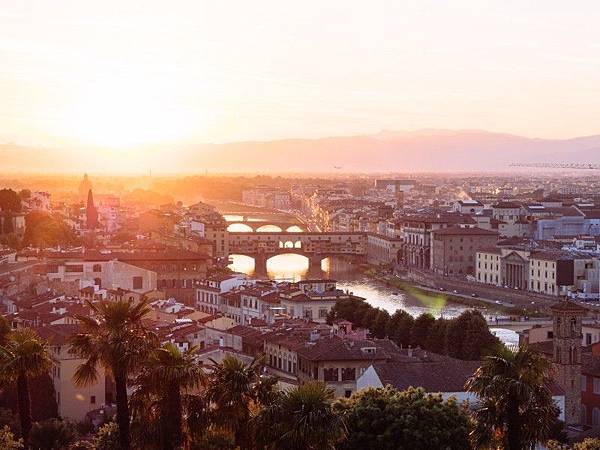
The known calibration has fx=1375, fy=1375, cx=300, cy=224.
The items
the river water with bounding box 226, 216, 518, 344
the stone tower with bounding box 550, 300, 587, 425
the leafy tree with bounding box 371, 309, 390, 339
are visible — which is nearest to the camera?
the stone tower with bounding box 550, 300, 587, 425

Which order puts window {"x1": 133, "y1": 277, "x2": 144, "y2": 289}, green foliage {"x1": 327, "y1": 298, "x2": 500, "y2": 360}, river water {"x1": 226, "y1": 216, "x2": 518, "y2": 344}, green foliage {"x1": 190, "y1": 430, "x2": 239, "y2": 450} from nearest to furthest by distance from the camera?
green foliage {"x1": 190, "y1": 430, "x2": 239, "y2": 450}, green foliage {"x1": 327, "y1": 298, "x2": 500, "y2": 360}, window {"x1": 133, "y1": 277, "x2": 144, "y2": 289}, river water {"x1": 226, "y1": 216, "x2": 518, "y2": 344}

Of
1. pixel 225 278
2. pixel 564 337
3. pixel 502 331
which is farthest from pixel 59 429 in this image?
pixel 225 278

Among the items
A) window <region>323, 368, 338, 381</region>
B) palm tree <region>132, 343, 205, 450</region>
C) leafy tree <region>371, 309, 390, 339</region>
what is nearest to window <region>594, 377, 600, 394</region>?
window <region>323, 368, 338, 381</region>

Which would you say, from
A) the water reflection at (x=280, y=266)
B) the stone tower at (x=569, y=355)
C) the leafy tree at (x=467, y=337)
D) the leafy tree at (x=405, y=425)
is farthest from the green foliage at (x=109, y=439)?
the water reflection at (x=280, y=266)

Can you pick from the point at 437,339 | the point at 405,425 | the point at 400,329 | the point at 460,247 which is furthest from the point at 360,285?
the point at 405,425

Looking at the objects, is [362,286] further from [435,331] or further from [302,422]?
[302,422]

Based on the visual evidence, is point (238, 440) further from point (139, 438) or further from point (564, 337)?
point (564, 337)

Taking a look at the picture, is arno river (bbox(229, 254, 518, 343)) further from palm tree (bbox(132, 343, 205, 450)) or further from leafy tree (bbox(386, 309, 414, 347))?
palm tree (bbox(132, 343, 205, 450))
